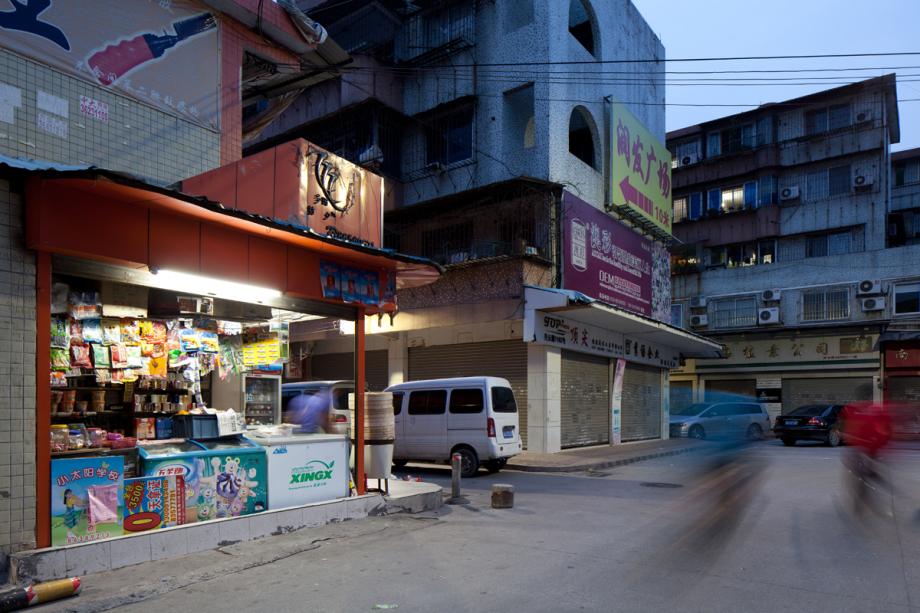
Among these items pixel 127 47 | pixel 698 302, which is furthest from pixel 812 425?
pixel 127 47

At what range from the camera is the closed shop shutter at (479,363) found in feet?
63.8

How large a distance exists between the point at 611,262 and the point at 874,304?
17.3 m

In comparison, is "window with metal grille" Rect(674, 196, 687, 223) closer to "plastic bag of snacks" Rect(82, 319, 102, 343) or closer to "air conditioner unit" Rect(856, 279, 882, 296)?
"air conditioner unit" Rect(856, 279, 882, 296)

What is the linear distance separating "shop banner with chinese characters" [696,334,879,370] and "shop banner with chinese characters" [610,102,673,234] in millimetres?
10597

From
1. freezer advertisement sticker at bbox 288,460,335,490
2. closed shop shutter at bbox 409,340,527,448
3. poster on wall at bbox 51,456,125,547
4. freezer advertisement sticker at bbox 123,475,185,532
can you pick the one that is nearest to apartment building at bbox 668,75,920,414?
closed shop shutter at bbox 409,340,527,448

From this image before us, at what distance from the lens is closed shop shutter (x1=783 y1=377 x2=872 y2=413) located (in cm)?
3194

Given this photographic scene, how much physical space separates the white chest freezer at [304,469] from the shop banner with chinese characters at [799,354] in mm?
27974

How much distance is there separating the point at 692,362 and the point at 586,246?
64.7 feet

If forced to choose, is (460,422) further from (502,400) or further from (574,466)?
(574,466)

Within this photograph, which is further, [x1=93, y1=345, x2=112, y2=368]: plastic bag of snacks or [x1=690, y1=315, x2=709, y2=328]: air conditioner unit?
[x1=690, y1=315, x2=709, y2=328]: air conditioner unit

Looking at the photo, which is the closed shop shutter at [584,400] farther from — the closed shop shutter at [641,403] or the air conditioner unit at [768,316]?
the air conditioner unit at [768,316]

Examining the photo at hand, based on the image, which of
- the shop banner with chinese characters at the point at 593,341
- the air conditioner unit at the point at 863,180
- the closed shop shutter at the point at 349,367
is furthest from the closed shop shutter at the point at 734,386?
the closed shop shutter at the point at 349,367

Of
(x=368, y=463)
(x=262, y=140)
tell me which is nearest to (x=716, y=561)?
(x=368, y=463)

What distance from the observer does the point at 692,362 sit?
37719 mm
